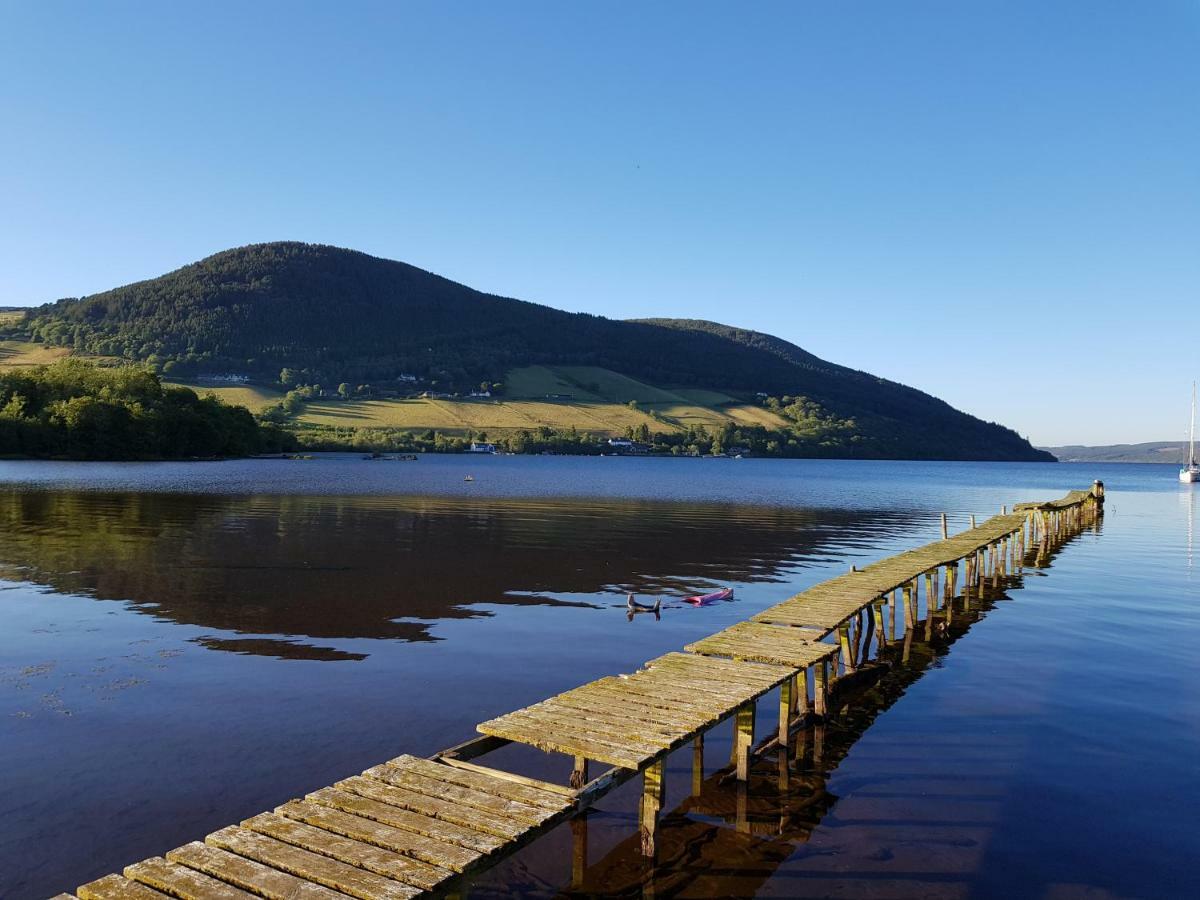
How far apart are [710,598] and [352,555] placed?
17977mm

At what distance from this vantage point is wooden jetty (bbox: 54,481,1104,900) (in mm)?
7090

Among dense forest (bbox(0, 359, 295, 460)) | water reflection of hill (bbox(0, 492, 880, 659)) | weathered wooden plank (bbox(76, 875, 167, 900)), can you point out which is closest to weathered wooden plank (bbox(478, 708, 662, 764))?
weathered wooden plank (bbox(76, 875, 167, 900))

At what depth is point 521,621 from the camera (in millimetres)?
25672

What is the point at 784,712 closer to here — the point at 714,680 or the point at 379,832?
the point at 714,680

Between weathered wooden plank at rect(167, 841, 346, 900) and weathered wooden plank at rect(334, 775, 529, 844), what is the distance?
149cm

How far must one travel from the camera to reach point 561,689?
18.5m

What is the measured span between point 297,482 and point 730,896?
92126 millimetres

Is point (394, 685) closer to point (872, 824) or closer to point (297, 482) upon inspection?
point (872, 824)

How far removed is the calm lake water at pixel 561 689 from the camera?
1112 cm

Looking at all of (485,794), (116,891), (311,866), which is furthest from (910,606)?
(116,891)

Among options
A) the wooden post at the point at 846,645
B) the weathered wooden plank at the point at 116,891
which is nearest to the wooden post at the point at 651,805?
the weathered wooden plank at the point at 116,891

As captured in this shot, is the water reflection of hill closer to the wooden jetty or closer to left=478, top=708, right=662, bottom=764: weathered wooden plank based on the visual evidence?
the wooden jetty

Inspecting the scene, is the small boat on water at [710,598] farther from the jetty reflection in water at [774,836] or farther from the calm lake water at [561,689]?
the jetty reflection in water at [774,836]

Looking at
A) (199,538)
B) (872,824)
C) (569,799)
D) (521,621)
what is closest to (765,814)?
(872,824)
